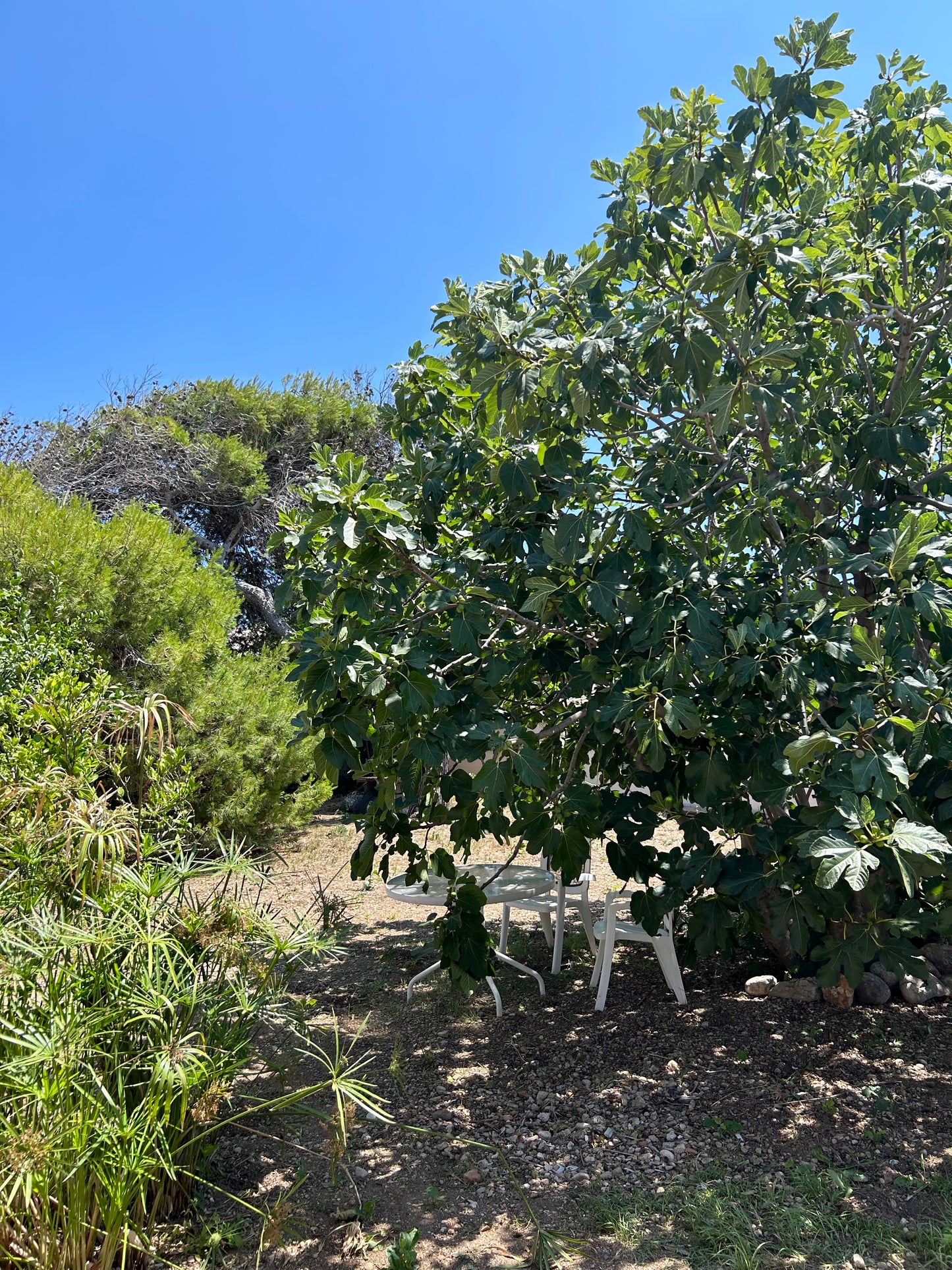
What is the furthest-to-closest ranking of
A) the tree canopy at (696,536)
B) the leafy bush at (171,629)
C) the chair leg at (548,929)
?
the leafy bush at (171,629) < the chair leg at (548,929) < the tree canopy at (696,536)

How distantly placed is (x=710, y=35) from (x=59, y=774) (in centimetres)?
427

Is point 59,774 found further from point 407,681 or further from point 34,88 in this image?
point 34,88

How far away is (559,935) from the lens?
13.9ft

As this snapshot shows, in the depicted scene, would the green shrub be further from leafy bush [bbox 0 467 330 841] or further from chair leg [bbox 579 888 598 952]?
chair leg [bbox 579 888 598 952]

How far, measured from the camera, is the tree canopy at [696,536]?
7.15ft

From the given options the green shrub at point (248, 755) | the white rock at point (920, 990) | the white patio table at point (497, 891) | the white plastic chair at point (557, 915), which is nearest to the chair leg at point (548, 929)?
the white plastic chair at point (557, 915)

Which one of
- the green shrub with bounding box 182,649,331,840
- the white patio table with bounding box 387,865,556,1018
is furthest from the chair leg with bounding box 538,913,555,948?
the green shrub with bounding box 182,649,331,840

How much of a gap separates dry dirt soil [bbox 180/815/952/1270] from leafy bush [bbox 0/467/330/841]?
271 centimetres

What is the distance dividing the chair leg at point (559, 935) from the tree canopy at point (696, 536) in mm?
1249

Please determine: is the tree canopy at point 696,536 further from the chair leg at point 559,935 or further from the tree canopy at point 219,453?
the tree canopy at point 219,453

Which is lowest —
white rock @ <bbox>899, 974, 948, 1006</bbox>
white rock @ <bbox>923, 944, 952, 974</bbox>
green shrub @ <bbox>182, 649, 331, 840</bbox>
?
white rock @ <bbox>899, 974, 948, 1006</bbox>

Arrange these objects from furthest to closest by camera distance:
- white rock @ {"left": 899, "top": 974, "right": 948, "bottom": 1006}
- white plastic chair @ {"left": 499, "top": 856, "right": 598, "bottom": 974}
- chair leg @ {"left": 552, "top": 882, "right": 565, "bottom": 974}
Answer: chair leg @ {"left": 552, "top": 882, "right": 565, "bottom": 974}, white plastic chair @ {"left": 499, "top": 856, "right": 598, "bottom": 974}, white rock @ {"left": 899, "top": 974, "right": 948, "bottom": 1006}

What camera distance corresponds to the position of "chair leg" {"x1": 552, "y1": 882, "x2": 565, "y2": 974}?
13.7 ft

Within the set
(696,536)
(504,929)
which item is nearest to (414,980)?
(504,929)
